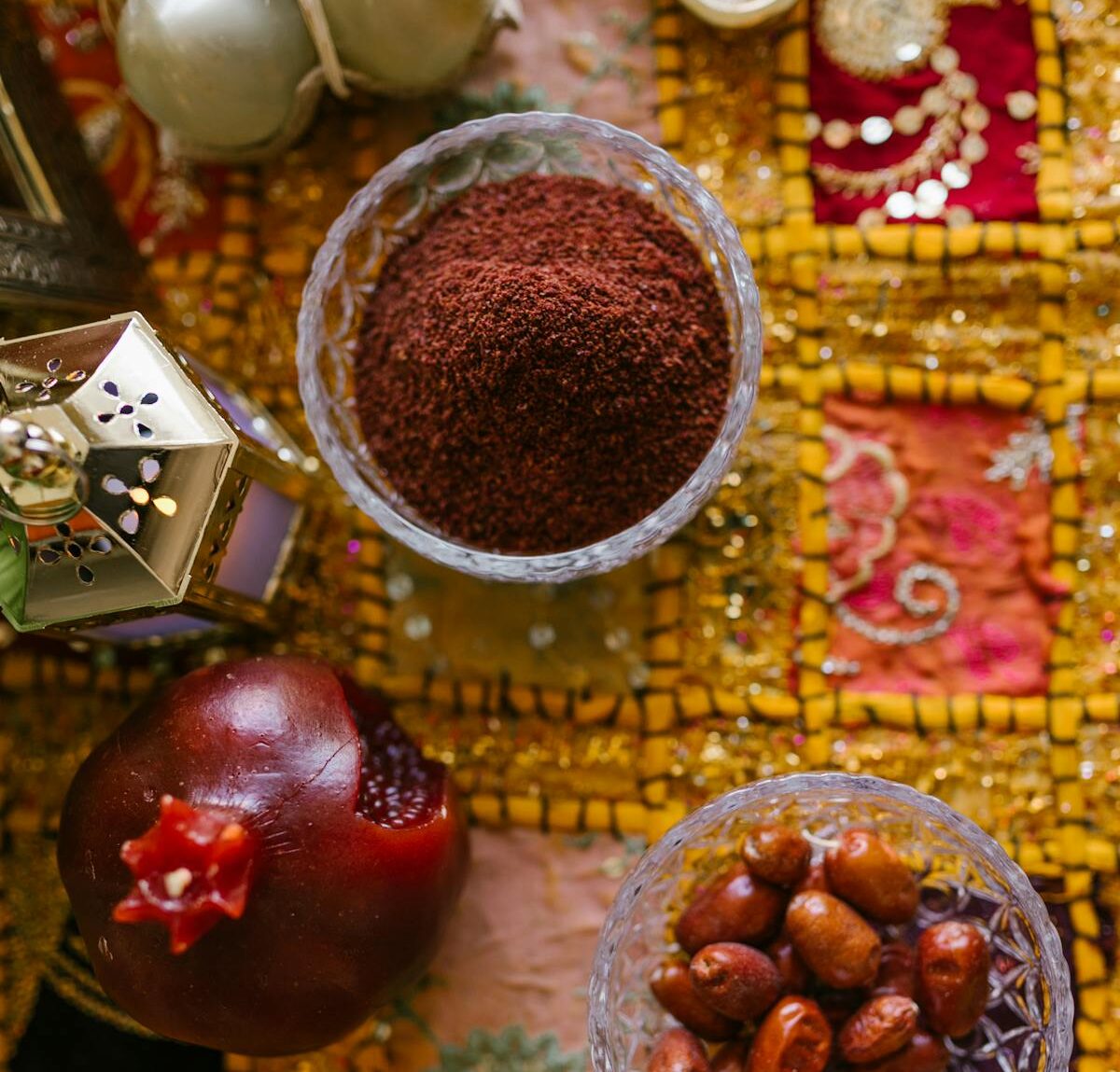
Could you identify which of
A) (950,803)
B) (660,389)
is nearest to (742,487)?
(660,389)

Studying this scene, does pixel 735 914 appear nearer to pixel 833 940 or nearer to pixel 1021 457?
pixel 833 940

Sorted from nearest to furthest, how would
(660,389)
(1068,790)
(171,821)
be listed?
(171,821)
(660,389)
(1068,790)

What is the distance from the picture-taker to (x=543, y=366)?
24.8 inches

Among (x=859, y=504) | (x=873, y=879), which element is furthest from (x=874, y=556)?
(x=873, y=879)

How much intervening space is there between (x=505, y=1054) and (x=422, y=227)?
585mm

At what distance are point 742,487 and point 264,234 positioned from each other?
1.35ft

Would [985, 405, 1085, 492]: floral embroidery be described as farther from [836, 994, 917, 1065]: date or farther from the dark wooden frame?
the dark wooden frame

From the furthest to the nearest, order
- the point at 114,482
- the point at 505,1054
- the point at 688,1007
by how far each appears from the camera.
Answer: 1. the point at 505,1054
2. the point at 688,1007
3. the point at 114,482

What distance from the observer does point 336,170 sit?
837 millimetres

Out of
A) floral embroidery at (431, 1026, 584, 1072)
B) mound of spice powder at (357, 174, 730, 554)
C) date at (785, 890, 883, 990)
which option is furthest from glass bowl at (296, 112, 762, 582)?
floral embroidery at (431, 1026, 584, 1072)

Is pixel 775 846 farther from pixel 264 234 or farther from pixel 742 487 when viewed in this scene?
pixel 264 234

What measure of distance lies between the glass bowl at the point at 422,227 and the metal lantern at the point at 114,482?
0.09 meters

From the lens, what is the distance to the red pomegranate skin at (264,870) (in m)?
0.60

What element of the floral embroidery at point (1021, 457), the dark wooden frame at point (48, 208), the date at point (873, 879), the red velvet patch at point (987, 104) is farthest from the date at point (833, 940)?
the dark wooden frame at point (48, 208)
